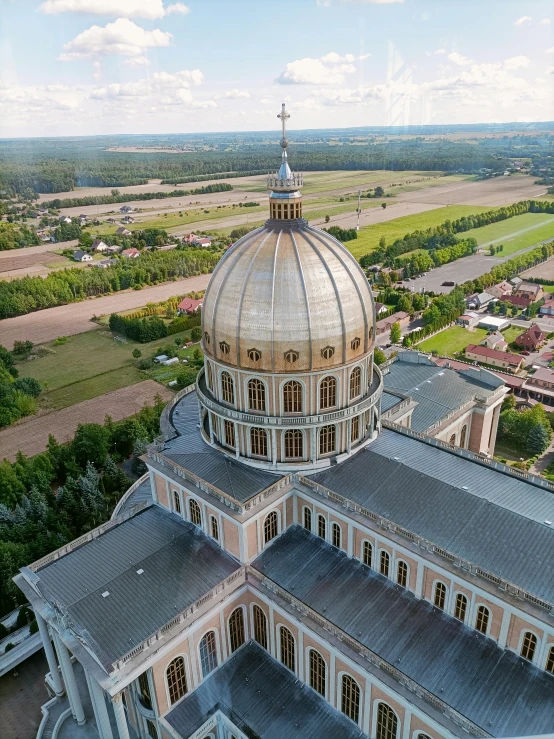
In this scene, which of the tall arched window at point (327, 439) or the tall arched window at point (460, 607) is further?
the tall arched window at point (327, 439)

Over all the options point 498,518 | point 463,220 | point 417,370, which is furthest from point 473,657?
point 463,220

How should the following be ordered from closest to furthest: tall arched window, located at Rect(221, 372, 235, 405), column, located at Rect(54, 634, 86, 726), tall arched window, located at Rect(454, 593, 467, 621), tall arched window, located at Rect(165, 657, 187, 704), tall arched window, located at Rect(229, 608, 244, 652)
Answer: tall arched window, located at Rect(454, 593, 467, 621)
tall arched window, located at Rect(165, 657, 187, 704)
column, located at Rect(54, 634, 86, 726)
tall arched window, located at Rect(229, 608, 244, 652)
tall arched window, located at Rect(221, 372, 235, 405)

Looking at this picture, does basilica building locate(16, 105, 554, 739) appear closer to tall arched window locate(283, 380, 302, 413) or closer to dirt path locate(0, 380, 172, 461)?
tall arched window locate(283, 380, 302, 413)

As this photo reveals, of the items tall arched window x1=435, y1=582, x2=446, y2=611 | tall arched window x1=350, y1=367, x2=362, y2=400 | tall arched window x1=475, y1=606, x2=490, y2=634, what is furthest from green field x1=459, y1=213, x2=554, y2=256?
tall arched window x1=475, y1=606, x2=490, y2=634

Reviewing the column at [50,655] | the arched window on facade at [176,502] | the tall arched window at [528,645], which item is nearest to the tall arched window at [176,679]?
the column at [50,655]

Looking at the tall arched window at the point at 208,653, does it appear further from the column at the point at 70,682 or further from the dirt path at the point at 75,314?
the dirt path at the point at 75,314

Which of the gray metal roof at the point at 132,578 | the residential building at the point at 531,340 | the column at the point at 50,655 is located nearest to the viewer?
the gray metal roof at the point at 132,578
